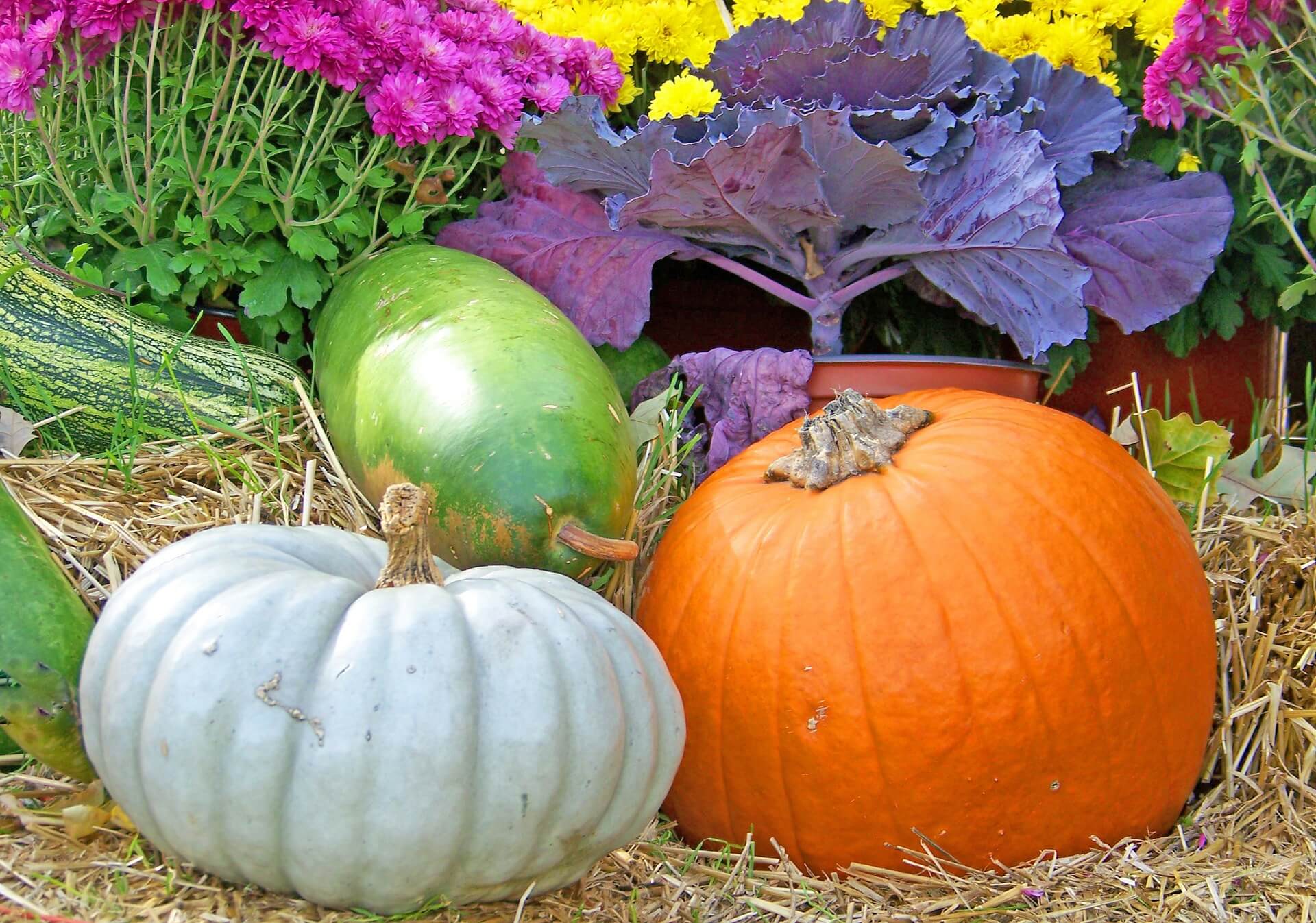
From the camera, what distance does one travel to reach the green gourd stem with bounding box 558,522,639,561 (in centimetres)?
148

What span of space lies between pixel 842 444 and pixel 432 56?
3.71ft

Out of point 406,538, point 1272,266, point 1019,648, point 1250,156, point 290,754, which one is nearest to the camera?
point 290,754

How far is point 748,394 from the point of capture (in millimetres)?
2029

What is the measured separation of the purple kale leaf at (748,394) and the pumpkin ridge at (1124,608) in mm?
628

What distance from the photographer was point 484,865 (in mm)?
1083

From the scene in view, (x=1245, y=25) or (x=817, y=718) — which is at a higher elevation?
(x=1245, y=25)

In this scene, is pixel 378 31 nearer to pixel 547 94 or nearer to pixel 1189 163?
pixel 547 94

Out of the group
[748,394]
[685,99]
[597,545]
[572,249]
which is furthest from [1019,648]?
[572,249]

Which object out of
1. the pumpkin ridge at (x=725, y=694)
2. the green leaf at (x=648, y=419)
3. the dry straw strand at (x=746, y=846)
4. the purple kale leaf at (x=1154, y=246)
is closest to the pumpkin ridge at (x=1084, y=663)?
the dry straw strand at (x=746, y=846)

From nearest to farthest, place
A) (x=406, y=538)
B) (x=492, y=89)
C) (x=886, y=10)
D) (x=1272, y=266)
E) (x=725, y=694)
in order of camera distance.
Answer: (x=406, y=538) < (x=725, y=694) < (x=492, y=89) < (x=1272, y=266) < (x=886, y=10)

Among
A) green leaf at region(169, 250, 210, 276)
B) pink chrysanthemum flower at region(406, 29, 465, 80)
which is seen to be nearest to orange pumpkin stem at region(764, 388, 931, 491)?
pink chrysanthemum flower at region(406, 29, 465, 80)

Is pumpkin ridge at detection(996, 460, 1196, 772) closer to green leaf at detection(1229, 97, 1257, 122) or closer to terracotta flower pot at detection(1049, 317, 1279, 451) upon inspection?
green leaf at detection(1229, 97, 1257, 122)

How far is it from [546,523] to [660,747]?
1.30ft

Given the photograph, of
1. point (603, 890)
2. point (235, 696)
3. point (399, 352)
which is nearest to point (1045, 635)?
point (603, 890)
